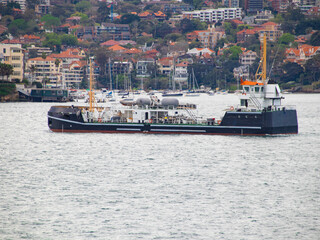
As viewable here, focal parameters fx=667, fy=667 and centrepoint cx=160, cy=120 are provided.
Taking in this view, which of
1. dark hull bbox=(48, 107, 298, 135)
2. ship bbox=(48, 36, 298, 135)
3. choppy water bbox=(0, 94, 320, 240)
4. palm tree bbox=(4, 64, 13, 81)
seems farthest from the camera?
palm tree bbox=(4, 64, 13, 81)

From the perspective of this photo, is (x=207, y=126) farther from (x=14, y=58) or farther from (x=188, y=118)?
(x=14, y=58)

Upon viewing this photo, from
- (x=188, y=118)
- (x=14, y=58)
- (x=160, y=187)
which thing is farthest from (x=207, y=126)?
(x=14, y=58)

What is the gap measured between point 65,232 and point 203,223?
794 cm

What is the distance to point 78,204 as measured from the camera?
4266cm

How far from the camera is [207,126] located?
235 feet

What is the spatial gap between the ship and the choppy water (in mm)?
1074

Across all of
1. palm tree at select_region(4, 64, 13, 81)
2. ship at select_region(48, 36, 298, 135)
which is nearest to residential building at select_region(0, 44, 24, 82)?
palm tree at select_region(4, 64, 13, 81)

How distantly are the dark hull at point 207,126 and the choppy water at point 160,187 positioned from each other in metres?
0.88

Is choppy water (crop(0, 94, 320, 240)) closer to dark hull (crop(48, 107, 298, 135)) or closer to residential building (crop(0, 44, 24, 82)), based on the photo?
dark hull (crop(48, 107, 298, 135))

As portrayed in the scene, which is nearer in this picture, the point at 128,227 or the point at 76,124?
the point at 128,227

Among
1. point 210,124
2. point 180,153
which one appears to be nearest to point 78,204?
point 180,153

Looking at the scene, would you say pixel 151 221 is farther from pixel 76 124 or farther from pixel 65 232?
pixel 76 124

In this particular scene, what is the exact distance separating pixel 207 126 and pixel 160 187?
82.5ft

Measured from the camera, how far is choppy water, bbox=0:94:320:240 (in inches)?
1487
